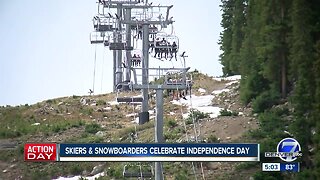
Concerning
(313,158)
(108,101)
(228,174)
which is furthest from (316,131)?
(108,101)

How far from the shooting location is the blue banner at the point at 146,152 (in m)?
25.6

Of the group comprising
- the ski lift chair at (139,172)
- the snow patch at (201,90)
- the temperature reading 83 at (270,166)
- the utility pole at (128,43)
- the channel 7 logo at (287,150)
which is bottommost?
the ski lift chair at (139,172)

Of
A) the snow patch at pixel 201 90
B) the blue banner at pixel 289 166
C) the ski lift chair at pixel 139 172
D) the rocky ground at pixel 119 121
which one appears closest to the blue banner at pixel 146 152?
the blue banner at pixel 289 166

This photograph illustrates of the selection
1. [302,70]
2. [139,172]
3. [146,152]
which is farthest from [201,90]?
[146,152]

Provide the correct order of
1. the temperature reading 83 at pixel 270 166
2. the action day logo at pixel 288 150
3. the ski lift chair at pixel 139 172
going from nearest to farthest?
the action day logo at pixel 288 150
the temperature reading 83 at pixel 270 166
the ski lift chair at pixel 139 172

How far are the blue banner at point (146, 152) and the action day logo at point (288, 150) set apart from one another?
5.06ft

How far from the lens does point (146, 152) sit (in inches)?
1008

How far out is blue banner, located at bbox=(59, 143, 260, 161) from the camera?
25562 mm

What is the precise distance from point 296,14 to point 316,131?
767 centimetres

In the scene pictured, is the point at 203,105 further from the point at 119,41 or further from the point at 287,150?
the point at 287,150

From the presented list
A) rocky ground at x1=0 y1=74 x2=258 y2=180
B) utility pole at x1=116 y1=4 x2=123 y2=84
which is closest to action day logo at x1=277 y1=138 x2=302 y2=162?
rocky ground at x1=0 y1=74 x2=258 y2=180

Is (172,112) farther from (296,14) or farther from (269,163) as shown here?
(269,163)

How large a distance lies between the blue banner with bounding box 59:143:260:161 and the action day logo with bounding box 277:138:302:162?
1543mm

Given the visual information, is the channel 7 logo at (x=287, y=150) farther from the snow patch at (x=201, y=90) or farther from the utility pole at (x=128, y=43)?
the snow patch at (x=201, y=90)
